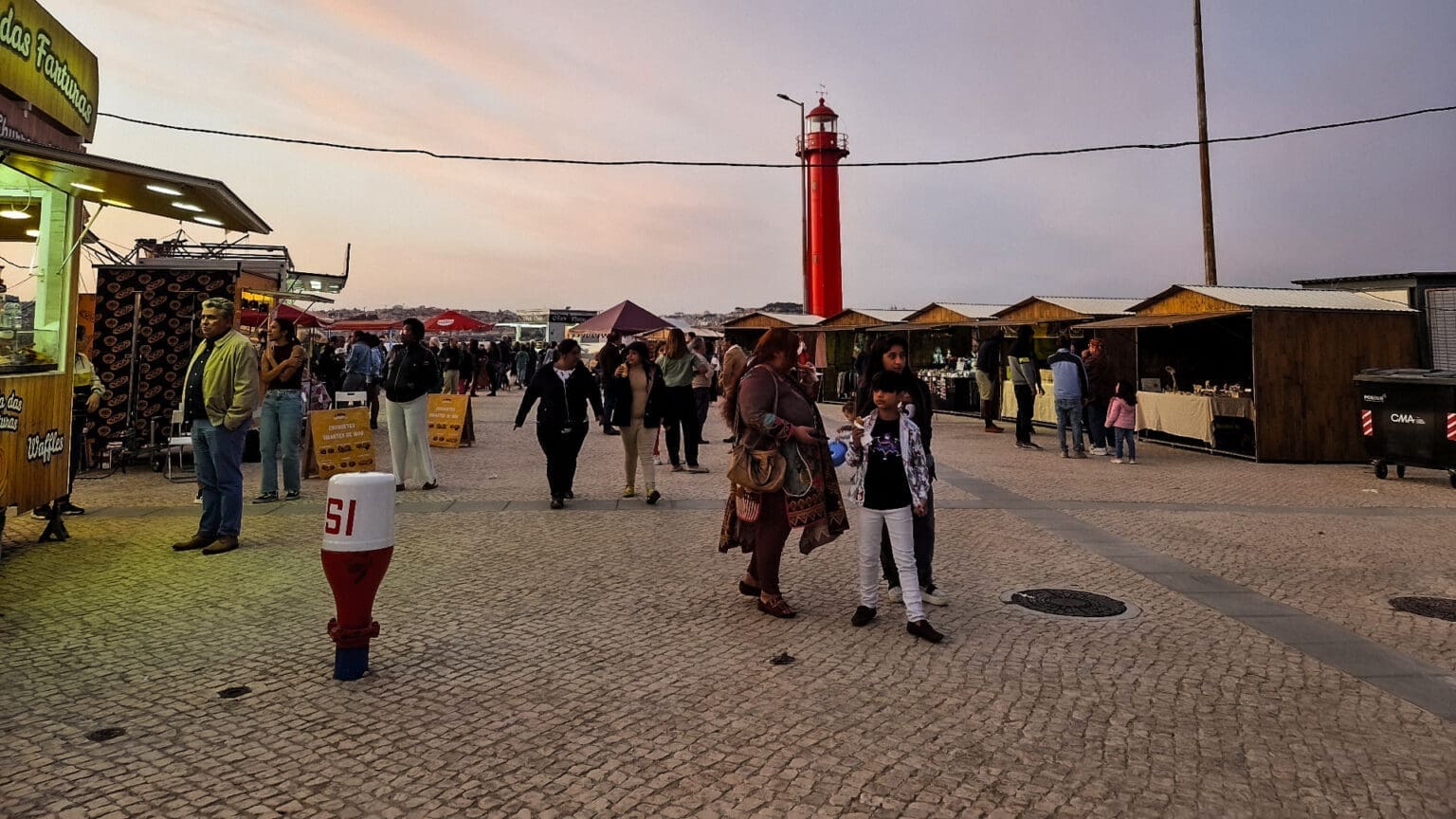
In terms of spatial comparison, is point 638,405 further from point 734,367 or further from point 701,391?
point 701,391

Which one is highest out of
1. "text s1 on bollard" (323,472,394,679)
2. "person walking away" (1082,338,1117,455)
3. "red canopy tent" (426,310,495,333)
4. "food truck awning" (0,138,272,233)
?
"red canopy tent" (426,310,495,333)

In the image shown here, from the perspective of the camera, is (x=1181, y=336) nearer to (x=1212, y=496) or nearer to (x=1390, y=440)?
(x=1390, y=440)

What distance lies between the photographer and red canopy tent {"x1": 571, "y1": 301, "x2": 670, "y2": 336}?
47.7ft

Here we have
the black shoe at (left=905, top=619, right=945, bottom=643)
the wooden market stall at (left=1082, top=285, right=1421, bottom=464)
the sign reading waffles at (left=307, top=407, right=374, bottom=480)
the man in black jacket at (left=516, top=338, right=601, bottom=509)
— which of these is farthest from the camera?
the wooden market stall at (left=1082, top=285, right=1421, bottom=464)

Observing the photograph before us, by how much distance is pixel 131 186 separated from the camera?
6285 mm

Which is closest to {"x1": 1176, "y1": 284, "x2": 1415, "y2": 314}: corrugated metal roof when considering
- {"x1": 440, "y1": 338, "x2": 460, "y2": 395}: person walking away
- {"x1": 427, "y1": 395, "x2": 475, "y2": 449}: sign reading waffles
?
{"x1": 427, "y1": 395, "x2": 475, "y2": 449}: sign reading waffles

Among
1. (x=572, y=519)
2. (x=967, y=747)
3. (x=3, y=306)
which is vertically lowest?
(x=967, y=747)

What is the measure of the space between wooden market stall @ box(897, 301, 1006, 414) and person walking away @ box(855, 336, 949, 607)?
1551cm

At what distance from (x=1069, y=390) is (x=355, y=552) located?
11.2m

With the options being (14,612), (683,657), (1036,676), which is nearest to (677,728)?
(683,657)

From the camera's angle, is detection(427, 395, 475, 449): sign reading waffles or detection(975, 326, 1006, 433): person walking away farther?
detection(975, 326, 1006, 433): person walking away

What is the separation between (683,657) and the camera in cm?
422

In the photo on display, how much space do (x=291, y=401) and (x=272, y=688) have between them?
5598mm

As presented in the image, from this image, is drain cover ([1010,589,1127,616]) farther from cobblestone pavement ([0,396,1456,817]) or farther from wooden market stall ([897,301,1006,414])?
wooden market stall ([897,301,1006,414])
